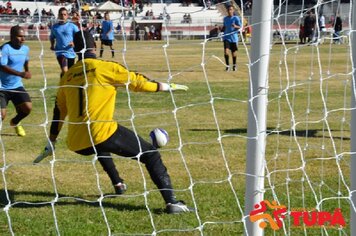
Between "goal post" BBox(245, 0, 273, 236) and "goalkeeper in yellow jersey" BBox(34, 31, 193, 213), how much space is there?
1.67 m

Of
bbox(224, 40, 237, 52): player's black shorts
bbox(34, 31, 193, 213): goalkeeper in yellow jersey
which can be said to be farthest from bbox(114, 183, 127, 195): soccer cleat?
bbox(224, 40, 237, 52): player's black shorts

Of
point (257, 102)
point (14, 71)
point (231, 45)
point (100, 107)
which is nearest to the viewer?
point (257, 102)

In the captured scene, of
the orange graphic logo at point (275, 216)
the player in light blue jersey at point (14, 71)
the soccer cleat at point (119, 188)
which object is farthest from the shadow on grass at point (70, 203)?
the player in light blue jersey at point (14, 71)

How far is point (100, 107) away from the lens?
5.23m

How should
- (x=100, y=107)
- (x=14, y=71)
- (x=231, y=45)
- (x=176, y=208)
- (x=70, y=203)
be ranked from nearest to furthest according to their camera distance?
(x=100, y=107), (x=176, y=208), (x=70, y=203), (x=14, y=71), (x=231, y=45)

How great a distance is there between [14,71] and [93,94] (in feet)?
11.2

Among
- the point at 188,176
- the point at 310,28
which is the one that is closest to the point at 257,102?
the point at 188,176

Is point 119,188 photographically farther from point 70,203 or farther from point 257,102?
point 257,102

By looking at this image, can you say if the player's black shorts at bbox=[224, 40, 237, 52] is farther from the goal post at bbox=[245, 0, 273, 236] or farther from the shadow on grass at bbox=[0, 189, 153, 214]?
the goal post at bbox=[245, 0, 273, 236]

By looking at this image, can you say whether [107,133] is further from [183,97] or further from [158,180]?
[183,97]

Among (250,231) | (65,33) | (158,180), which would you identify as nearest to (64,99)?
(158,180)

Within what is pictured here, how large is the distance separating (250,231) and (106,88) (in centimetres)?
212

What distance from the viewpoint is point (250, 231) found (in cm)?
364

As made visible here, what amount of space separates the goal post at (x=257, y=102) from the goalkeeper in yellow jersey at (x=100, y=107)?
5.46 ft
